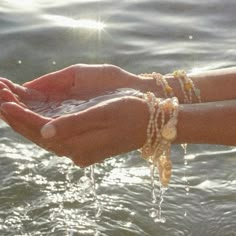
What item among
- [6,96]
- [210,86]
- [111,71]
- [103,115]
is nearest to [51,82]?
[111,71]

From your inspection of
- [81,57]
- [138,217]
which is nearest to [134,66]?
[81,57]

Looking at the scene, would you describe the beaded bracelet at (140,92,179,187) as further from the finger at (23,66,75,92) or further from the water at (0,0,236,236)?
the water at (0,0,236,236)

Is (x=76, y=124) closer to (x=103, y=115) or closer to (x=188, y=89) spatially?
(x=103, y=115)

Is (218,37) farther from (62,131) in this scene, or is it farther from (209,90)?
(62,131)

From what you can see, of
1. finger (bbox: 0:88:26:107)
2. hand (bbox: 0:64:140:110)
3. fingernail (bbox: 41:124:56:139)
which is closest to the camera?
fingernail (bbox: 41:124:56:139)

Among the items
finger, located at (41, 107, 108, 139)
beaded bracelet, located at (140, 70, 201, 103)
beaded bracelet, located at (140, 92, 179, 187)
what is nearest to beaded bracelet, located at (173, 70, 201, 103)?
beaded bracelet, located at (140, 70, 201, 103)

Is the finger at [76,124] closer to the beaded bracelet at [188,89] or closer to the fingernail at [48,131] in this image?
the fingernail at [48,131]
